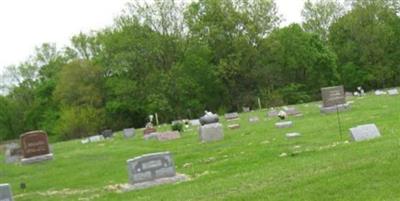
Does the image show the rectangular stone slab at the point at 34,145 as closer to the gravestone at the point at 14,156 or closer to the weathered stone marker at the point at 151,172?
the gravestone at the point at 14,156

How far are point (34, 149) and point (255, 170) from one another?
15.6 metres

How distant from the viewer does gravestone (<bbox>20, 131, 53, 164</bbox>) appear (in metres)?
25.0

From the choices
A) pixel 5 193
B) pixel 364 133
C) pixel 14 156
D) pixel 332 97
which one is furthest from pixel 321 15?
pixel 5 193

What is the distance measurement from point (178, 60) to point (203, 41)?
3.31m

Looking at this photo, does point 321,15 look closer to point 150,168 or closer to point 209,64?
point 209,64

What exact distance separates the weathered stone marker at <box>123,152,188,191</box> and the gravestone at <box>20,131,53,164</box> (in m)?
12.1

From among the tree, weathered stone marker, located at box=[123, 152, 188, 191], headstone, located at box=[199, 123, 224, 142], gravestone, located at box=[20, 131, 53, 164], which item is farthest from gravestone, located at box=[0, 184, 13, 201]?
the tree

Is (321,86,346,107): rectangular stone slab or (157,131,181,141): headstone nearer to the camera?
(157,131,181,141): headstone

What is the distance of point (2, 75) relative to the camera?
77.2 metres

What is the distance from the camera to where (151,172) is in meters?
13.9

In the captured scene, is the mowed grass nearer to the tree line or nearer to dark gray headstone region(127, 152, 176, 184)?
dark gray headstone region(127, 152, 176, 184)

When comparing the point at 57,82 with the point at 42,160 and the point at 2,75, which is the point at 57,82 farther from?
the point at 42,160

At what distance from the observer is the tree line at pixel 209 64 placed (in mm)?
57500

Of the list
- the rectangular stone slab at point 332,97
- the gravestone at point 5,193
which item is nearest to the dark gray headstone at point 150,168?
the gravestone at point 5,193
